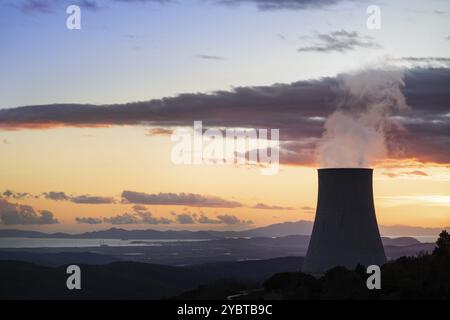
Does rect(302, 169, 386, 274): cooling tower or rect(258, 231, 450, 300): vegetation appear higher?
rect(302, 169, 386, 274): cooling tower

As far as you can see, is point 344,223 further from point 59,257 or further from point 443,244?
point 59,257

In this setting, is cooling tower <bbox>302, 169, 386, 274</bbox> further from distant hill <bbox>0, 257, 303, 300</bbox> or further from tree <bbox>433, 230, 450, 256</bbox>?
distant hill <bbox>0, 257, 303, 300</bbox>

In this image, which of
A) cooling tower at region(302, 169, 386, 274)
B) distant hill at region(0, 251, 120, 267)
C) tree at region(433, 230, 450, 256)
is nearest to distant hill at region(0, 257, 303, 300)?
distant hill at region(0, 251, 120, 267)

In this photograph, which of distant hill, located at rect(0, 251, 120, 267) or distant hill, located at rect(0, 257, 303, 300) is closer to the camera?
distant hill, located at rect(0, 257, 303, 300)

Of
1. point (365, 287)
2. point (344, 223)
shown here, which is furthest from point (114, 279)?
point (344, 223)

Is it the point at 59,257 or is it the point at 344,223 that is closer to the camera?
the point at 344,223
